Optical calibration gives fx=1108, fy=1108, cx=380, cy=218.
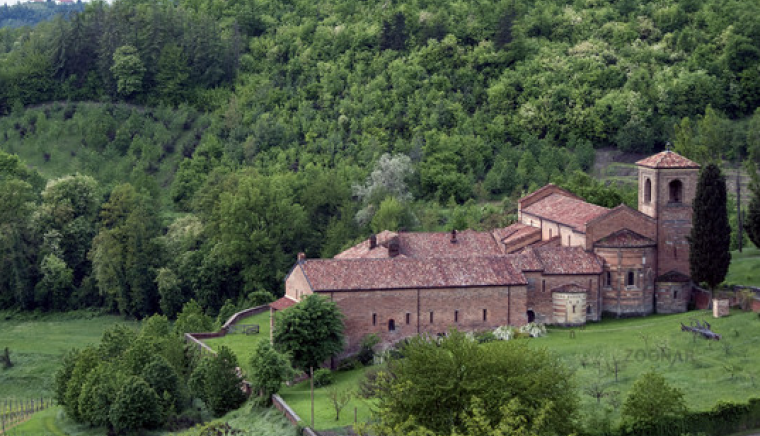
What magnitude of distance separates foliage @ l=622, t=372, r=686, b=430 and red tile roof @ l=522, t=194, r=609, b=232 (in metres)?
19.8

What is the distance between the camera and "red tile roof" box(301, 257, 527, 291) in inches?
2325

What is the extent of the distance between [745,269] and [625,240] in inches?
367

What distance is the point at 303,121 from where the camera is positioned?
10144 centimetres

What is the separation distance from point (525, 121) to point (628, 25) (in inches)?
686

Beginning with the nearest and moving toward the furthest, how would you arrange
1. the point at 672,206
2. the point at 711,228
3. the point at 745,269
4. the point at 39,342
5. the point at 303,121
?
1. the point at 711,228
2. the point at 672,206
3. the point at 745,269
4. the point at 39,342
5. the point at 303,121

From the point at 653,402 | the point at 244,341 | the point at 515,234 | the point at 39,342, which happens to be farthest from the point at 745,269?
the point at 39,342

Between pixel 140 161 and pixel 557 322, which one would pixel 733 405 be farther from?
pixel 140 161

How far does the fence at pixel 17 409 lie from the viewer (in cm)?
6004

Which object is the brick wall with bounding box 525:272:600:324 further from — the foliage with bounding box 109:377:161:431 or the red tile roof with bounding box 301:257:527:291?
the foliage with bounding box 109:377:161:431

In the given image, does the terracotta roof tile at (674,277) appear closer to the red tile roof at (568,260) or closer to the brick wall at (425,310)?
the red tile roof at (568,260)

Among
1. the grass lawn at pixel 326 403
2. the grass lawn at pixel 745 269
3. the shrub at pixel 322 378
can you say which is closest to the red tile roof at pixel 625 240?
the grass lawn at pixel 745 269

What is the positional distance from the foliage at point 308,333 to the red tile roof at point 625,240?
16297mm

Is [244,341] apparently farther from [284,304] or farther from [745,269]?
[745,269]

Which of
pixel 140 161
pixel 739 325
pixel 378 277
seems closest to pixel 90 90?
pixel 140 161
